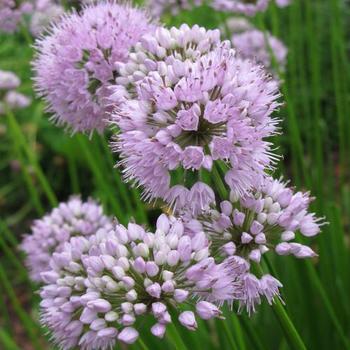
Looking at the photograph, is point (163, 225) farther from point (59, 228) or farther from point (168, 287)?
point (59, 228)

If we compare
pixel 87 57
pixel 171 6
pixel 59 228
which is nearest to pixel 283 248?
pixel 87 57

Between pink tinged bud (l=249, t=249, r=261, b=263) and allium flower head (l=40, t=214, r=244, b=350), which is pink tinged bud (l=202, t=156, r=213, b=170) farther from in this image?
pink tinged bud (l=249, t=249, r=261, b=263)

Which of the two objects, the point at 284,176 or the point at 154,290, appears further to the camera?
the point at 284,176

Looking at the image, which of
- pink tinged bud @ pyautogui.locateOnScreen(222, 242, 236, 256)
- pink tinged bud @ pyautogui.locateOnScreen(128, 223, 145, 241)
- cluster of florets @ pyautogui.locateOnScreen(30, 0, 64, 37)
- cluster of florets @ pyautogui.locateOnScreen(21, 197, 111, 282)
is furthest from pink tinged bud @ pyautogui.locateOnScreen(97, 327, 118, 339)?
cluster of florets @ pyautogui.locateOnScreen(30, 0, 64, 37)

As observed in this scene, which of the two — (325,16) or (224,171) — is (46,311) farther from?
(325,16)

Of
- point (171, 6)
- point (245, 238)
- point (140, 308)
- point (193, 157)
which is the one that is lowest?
point (140, 308)

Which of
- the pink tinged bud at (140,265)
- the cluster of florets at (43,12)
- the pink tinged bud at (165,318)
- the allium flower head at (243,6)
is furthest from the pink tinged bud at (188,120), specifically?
the cluster of florets at (43,12)

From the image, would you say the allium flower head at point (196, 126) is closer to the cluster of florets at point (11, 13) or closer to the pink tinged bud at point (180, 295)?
the pink tinged bud at point (180, 295)
